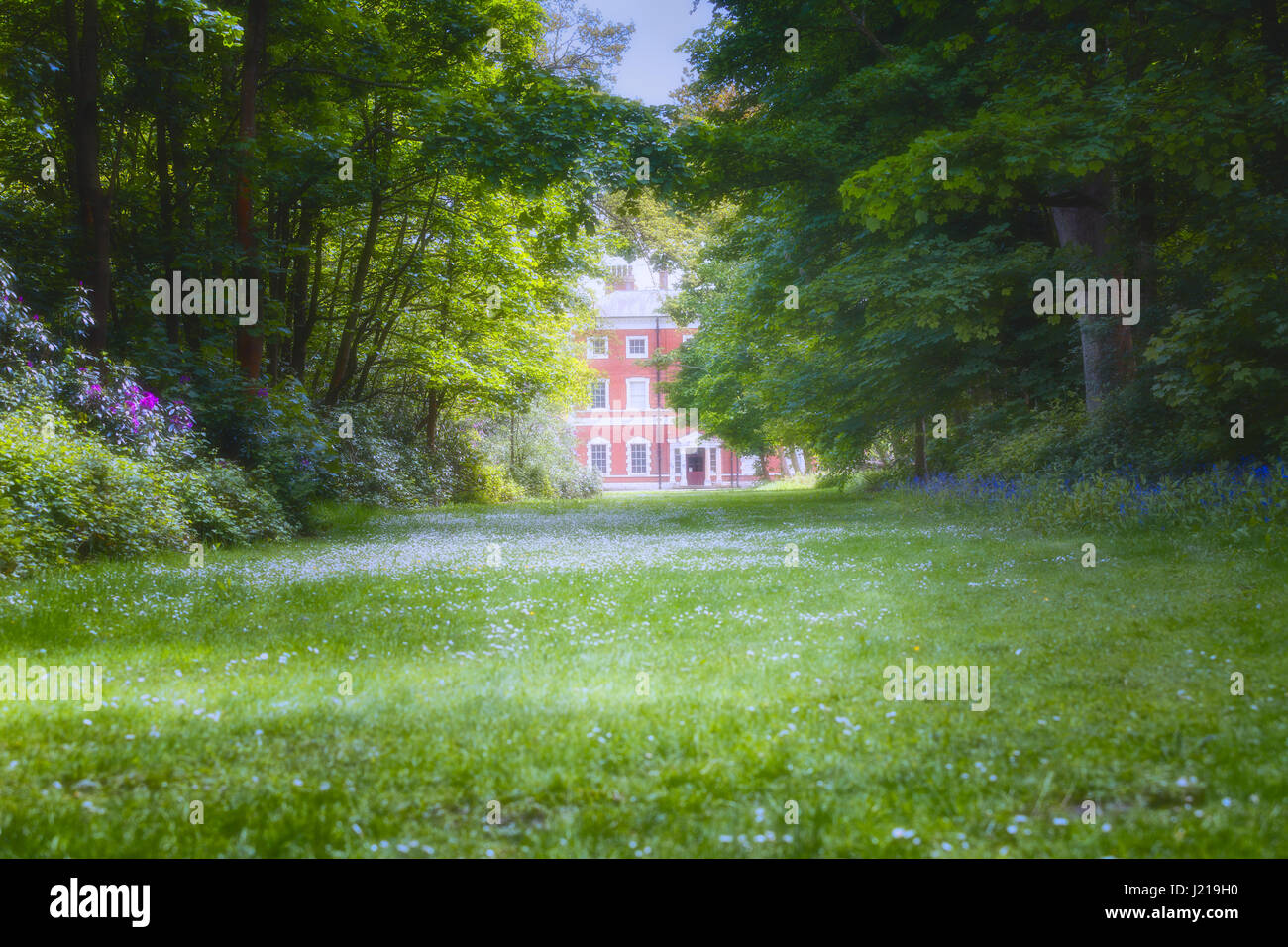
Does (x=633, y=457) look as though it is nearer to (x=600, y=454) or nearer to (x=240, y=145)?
(x=600, y=454)

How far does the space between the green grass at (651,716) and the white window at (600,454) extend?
166 ft

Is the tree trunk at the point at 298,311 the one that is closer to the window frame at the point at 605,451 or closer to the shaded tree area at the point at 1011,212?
the shaded tree area at the point at 1011,212

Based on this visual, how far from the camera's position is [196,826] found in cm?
327

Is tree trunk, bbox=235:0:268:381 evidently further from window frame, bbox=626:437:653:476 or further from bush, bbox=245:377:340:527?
window frame, bbox=626:437:653:476

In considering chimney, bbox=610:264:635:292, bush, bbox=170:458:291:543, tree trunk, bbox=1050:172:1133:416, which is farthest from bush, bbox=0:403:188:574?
chimney, bbox=610:264:635:292

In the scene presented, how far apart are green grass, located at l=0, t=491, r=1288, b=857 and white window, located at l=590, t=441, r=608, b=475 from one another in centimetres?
5058

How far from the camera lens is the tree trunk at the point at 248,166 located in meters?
15.6

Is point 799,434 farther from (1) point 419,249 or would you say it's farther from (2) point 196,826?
(2) point 196,826

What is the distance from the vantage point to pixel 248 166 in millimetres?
15266

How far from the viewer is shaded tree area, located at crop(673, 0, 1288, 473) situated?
35.7 feet

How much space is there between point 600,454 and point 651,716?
5586 cm

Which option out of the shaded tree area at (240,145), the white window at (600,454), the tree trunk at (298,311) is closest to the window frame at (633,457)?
the white window at (600,454)

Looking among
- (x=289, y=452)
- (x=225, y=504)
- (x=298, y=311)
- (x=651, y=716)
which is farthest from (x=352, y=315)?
(x=651, y=716)
